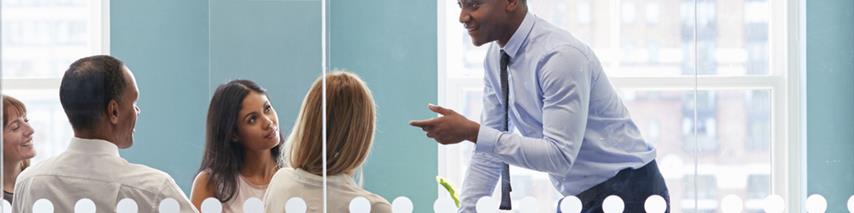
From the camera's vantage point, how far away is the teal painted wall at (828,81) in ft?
8.12

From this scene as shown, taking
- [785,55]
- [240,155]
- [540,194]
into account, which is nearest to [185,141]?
[240,155]

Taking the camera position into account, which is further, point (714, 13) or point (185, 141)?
point (714, 13)

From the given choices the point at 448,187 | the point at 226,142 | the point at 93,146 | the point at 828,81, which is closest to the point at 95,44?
the point at 93,146

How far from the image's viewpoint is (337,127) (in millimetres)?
2311

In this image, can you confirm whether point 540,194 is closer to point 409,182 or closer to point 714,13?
point 409,182

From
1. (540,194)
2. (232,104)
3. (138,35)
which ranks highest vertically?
(138,35)

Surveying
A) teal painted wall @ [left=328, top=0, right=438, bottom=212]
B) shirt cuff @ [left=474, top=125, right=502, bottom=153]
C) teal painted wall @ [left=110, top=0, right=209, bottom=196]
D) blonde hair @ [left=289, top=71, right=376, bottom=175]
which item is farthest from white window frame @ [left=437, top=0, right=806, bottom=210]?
teal painted wall @ [left=110, top=0, right=209, bottom=196]

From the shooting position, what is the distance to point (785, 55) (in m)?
2.46

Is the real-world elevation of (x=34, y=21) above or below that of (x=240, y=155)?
above

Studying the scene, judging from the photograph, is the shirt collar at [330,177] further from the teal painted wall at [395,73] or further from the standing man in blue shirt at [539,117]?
the standing man in blue shirt at [539,117]

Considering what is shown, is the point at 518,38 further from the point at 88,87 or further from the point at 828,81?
the point at 88,87

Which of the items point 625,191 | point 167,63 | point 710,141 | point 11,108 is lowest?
point 625,191

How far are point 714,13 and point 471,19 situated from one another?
62cm

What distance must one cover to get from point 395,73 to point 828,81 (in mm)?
1093
